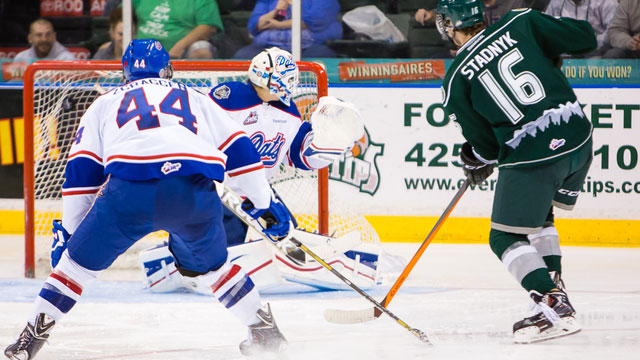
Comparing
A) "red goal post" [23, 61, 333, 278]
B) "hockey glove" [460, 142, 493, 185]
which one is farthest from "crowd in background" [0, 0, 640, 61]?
"hockey glove" [460, 142, 493, 185]

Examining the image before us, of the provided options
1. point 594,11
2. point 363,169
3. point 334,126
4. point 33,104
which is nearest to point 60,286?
point 334,126

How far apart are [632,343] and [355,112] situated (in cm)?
146

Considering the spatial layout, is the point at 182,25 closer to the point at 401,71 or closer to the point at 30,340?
the point at 401,71

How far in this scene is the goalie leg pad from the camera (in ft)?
8.23

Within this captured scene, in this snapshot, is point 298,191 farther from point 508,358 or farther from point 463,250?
point 508,358

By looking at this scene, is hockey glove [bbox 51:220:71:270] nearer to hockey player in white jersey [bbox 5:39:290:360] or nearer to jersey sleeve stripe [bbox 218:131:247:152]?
hockey player in white jersey [bbox 5:39:290:360]

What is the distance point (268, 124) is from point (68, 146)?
1532mm

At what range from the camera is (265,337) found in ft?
8.36

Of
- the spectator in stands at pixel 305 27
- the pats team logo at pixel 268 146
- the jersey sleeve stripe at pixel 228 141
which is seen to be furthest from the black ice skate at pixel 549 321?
the spectator in stands at pixel 305 27

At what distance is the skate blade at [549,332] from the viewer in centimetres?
266

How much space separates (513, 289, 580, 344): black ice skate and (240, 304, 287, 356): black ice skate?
30.1 inches

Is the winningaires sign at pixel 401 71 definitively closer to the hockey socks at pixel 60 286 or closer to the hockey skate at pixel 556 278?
the hockey skate at pixel 556 278

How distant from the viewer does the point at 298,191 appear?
4660 mm

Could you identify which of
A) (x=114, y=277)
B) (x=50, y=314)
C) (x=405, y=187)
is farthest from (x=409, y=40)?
(x=50, y=314)
